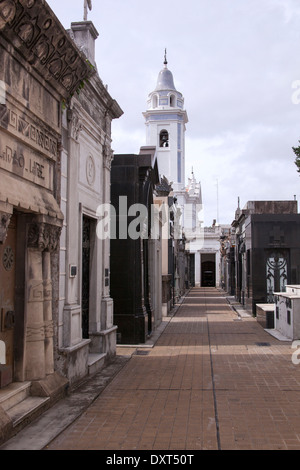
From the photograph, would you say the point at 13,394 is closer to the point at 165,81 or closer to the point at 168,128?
the point at 168,128

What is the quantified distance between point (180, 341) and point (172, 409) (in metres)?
6.17

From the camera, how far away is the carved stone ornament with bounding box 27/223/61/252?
588 cm

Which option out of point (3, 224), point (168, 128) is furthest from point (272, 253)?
point (168, 128)

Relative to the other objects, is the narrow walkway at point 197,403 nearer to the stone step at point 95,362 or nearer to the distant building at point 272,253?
the stone step at point 95,362

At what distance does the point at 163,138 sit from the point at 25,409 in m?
48.1

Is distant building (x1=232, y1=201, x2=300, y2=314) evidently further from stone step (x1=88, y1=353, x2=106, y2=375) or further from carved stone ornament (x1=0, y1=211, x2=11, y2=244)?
carved stone ornament (x1=0, y1=211, x2=11, y2=244)

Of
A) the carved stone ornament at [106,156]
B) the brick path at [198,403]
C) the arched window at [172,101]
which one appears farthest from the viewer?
the arched window at [172,101]

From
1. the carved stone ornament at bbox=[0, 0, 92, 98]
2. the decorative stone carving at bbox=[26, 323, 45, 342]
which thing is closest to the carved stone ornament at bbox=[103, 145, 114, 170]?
the carved stone ornament at bbox=[0, 0, 92, 98]

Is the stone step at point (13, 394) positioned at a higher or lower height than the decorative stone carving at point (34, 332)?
lower

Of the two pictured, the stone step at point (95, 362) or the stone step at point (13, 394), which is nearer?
the stone step at point (13, 394)

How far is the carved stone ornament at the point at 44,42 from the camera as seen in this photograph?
191 inches

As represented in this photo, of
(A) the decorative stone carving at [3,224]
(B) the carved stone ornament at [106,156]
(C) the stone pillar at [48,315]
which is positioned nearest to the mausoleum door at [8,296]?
(C) the stone pillar at [48,315]

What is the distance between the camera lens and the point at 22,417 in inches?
200

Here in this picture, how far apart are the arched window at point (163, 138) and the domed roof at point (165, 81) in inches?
189
